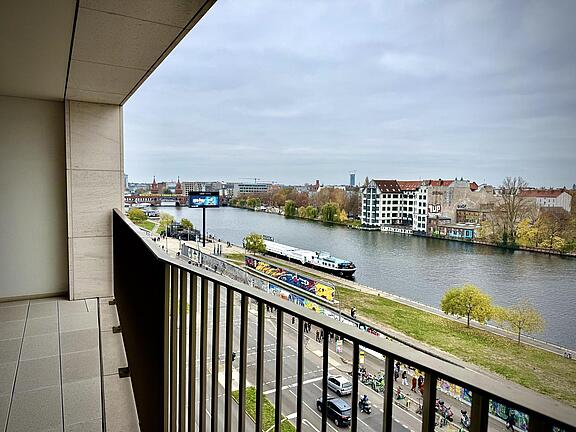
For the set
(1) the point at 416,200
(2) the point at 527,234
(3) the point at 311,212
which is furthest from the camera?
(3) the point at 311,212

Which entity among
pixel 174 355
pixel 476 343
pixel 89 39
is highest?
pixel 89 39

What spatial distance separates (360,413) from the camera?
0.70 metres

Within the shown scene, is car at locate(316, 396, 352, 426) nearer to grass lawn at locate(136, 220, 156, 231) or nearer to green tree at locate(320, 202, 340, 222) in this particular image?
green tree at locate(320, 202, 340, 222)

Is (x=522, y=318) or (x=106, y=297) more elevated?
(x=522, y=318)

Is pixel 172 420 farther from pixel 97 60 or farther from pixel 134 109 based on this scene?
pixel 134 109

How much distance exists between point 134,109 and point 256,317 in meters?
4.41

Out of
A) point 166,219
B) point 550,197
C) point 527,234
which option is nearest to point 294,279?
point 527,234

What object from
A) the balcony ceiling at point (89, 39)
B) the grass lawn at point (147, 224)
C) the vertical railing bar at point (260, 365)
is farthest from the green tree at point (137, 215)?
the vertical railing bar at point (260, 365)

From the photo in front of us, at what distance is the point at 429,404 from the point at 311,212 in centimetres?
175

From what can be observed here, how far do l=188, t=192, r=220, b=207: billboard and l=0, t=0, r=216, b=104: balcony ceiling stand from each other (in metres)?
1.12

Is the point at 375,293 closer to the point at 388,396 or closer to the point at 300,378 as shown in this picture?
the point at 300,378

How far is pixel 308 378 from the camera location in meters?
0.83

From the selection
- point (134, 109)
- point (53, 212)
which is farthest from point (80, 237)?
point (134, 109)

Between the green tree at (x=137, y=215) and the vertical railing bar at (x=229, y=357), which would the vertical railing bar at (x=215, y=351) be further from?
the green tree at (x=137, y=215)
